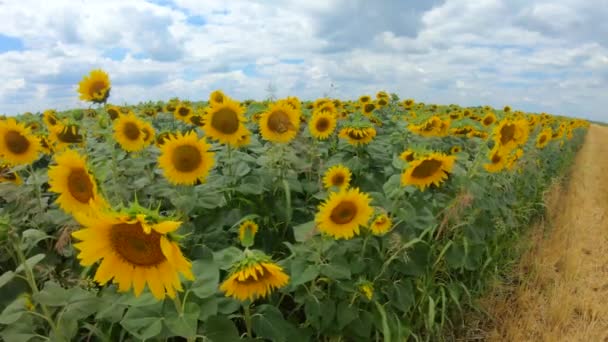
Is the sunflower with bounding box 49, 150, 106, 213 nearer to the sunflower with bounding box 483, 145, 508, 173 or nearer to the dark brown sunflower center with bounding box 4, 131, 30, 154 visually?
the dark brown sunflower center with bounding box 4, 131, 30, 154

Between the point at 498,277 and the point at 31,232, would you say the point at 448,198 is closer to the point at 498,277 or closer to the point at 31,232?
the point at 498,277

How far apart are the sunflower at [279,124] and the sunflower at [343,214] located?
4.66 feet

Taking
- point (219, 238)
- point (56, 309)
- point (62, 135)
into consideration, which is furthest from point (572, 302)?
point (62, 135)

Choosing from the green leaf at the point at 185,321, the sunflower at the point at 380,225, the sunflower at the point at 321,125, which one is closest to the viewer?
the green leaf at the point at 185,321

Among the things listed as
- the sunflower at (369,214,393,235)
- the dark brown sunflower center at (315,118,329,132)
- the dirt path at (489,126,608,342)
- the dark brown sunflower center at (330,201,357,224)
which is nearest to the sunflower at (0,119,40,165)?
the dark brown sunflower center at (315,118,329,132)

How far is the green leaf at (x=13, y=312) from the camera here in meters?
2.04

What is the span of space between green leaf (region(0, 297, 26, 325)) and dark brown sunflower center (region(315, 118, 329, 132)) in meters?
2.84

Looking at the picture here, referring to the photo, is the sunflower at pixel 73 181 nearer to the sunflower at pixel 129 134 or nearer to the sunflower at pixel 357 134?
the sunflower at pixel 129 134

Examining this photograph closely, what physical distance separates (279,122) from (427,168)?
5.00 feet

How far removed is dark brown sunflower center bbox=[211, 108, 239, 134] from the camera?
11.3 ft

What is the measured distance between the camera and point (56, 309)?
8.29 feet

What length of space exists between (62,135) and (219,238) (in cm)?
201

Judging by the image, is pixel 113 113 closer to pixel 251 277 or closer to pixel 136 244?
pixel 251 277

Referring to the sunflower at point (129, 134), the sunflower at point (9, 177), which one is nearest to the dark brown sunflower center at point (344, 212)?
the sunflower at point (129, 134)
